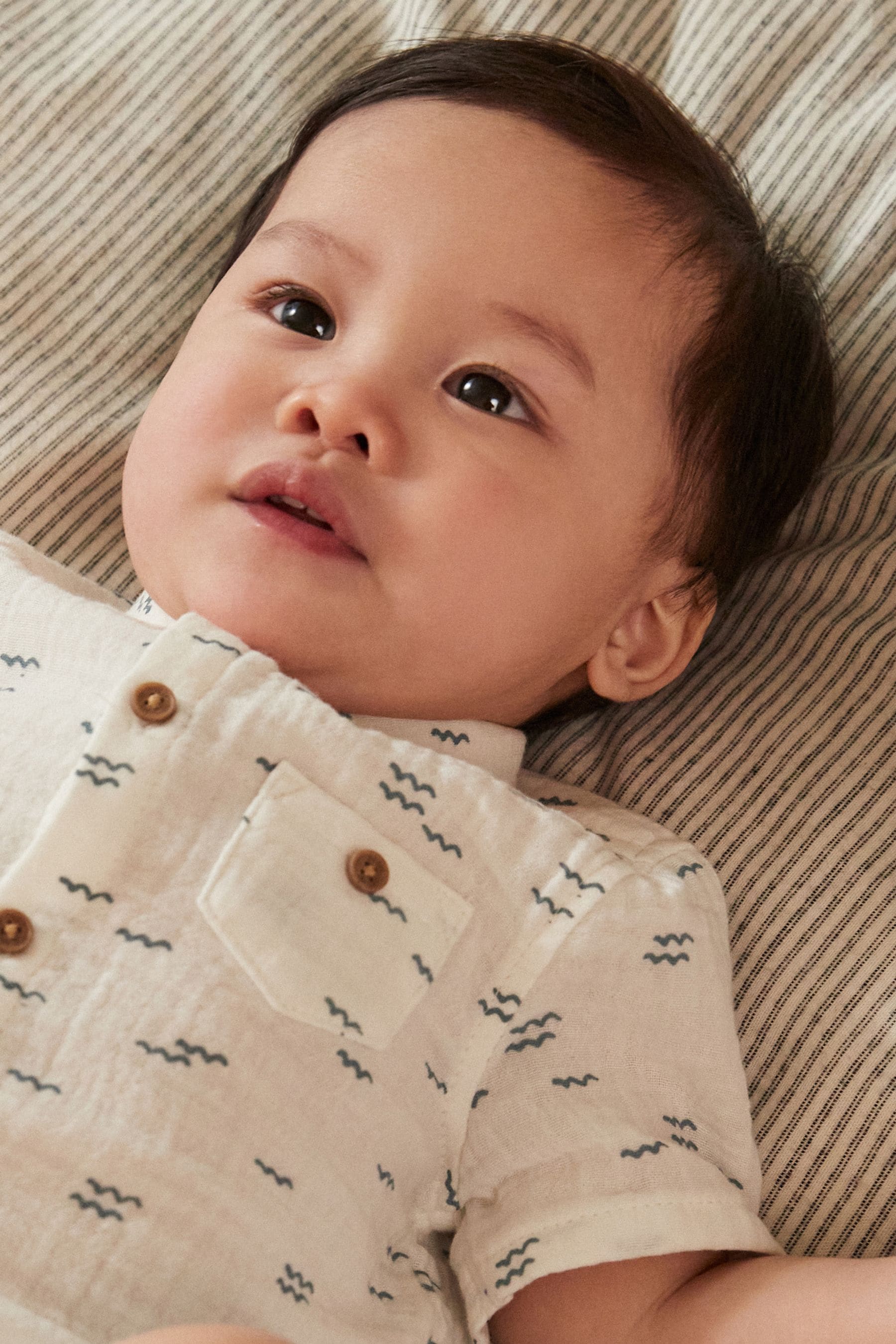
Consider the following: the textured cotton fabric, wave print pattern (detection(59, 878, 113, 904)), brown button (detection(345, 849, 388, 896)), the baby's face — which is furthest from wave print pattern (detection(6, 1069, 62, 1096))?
the baby's face

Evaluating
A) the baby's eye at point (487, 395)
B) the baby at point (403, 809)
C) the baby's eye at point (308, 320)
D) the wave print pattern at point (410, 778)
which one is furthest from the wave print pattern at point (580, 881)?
the baby's eye at point (308, 320)

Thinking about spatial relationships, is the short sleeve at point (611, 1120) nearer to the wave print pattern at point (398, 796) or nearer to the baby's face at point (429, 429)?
the wave print pattern at point (398, 796)

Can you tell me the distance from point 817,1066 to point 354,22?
49.6 inches

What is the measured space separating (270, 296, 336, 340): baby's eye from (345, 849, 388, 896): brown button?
0.46 metres

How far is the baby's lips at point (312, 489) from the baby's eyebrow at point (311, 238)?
0.20 m

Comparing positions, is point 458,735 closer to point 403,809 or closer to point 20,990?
point 403,809

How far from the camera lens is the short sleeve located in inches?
36.8

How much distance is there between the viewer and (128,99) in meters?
1.49

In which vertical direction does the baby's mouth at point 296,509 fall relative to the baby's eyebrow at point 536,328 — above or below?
below

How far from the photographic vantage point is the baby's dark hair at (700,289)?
3.78 feet

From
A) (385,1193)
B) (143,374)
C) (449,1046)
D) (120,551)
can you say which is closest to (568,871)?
(449,1046)

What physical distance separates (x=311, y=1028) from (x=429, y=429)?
460 mm

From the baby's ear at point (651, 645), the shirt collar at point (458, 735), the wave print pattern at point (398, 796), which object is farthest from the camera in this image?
the baby's ear at point (651, 645)

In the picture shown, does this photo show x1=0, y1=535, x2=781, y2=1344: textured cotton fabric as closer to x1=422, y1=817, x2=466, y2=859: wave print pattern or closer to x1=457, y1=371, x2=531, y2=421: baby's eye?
x1=422, y1=817, x2=466, y2=859: wave print pattern
